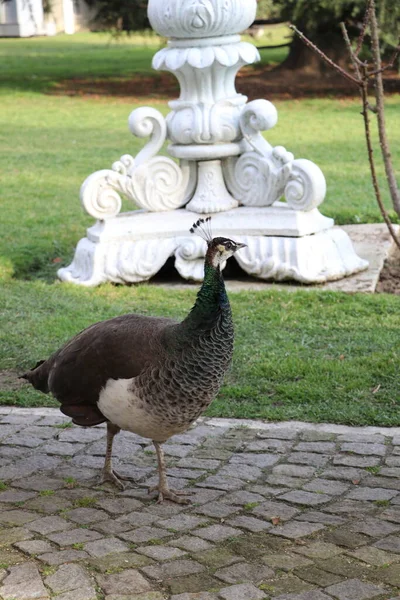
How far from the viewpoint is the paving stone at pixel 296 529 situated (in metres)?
4.32

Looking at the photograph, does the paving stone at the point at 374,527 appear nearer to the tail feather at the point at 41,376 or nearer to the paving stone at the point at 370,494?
the paving stone at the point at 370,494

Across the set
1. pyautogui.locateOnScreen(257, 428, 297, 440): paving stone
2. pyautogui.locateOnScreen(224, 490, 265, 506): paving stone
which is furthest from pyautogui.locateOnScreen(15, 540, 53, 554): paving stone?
pyautogui.locateOnScreen(257, 428, 297, 440): paving stone

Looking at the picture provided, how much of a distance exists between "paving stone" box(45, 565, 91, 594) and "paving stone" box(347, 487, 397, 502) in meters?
1.43

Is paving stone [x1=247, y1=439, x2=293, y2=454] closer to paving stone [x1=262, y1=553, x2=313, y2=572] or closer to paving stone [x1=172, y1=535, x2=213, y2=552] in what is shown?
paving stone [x1=172, y1=535, x2=213, y2=552]

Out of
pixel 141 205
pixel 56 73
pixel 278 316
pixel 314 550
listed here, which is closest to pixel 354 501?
pixel 314 550

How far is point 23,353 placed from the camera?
22.2ft

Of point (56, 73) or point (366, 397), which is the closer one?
point (366, 397)

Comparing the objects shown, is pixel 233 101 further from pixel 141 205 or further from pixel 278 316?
pixel 278 316

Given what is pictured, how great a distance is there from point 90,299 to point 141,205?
3.58 feet

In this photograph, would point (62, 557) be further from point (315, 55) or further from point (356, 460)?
point (315, 55)

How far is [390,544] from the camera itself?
4.21 metres

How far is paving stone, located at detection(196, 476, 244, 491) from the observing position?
4.86 metres

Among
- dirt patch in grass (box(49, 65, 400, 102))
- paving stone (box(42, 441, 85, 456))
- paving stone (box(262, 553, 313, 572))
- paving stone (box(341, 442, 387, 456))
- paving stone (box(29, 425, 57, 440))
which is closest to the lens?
paving stone (box(262, 553, 313, 572))

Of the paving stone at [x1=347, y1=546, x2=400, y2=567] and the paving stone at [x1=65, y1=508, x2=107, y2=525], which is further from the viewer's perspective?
the paving stone at [x1=65, y1=508, x2=107, y2=525]
